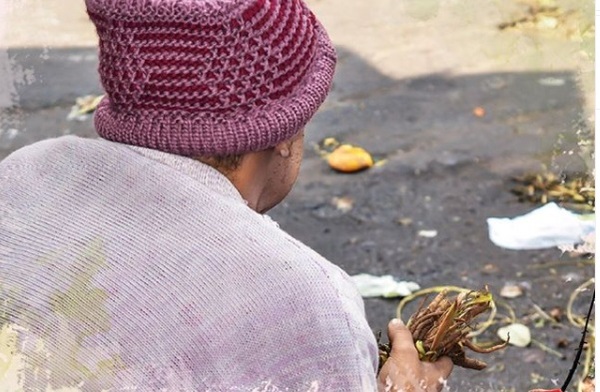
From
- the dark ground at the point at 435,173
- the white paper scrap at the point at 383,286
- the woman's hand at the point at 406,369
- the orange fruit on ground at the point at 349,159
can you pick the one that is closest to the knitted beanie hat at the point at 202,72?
the woman's hand at the point at 406,369

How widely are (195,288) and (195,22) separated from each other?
35 cm

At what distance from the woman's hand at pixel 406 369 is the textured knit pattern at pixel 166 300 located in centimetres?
24

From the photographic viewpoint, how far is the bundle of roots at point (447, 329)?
5.43ft

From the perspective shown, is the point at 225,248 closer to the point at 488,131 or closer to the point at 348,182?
the point at 348,182

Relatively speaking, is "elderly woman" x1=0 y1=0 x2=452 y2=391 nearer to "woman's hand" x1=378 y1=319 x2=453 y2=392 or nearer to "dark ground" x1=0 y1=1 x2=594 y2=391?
"woman's hand" x1=378 y1=319 x2=453 y2=392

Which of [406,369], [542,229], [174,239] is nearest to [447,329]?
[406,369]

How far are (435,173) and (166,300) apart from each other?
253 cm

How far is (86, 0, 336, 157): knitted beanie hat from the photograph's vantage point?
1.26 meters

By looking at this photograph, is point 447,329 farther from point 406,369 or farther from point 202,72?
point 202,72

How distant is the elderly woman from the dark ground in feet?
4.72

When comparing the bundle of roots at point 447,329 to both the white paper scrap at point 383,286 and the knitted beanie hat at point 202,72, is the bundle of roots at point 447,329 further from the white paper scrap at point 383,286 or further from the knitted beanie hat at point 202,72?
the white paper scrap at point 383,286

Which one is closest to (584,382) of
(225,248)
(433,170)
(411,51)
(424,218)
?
(424,218)

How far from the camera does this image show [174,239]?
4.00ft

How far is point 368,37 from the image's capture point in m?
4.54
